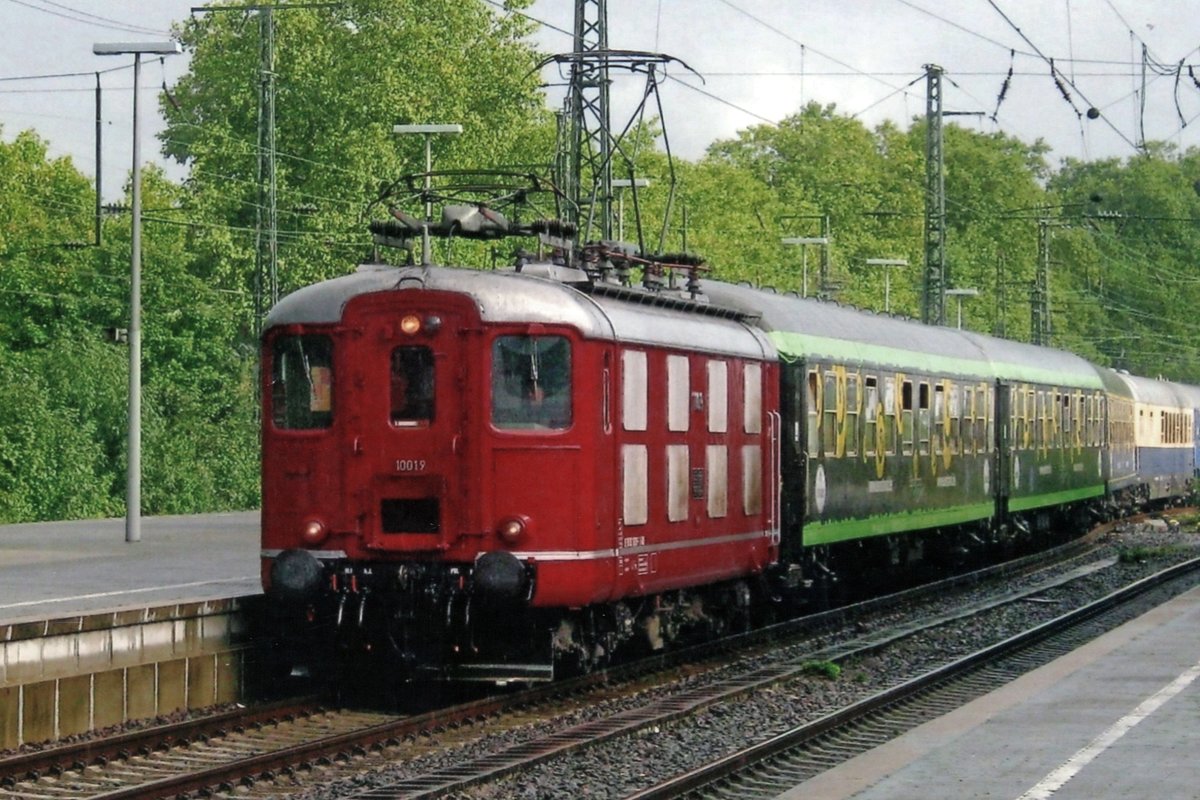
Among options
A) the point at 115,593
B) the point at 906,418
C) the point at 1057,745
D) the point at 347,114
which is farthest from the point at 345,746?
Answer: the point at 347,114

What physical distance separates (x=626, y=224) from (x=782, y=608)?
46186mm

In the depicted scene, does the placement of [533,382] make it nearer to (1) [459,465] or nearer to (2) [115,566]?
(1) [459,465]

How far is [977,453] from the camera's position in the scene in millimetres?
30578

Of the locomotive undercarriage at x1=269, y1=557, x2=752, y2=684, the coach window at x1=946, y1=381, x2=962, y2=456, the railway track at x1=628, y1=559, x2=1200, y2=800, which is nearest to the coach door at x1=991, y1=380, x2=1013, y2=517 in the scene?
the coach window at x1=946, y1=381, x2=962, y2=456

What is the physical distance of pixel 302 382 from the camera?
16266 millimetres

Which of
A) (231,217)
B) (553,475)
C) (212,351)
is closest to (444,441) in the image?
(553,475)

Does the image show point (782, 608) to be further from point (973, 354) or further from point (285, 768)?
point (285, 768)

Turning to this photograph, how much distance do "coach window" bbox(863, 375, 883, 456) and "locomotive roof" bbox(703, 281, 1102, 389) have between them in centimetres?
30

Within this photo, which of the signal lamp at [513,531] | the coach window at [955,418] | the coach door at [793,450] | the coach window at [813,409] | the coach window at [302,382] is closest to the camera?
the signal lamp at [513,531]

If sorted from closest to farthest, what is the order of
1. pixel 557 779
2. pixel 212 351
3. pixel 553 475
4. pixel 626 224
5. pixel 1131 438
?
pixel 557 779 < pixel 553 475 < pixel 1131 438 < pixel 212 351 < pixel 626 224

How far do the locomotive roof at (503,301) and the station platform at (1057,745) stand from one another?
3801 millimetres

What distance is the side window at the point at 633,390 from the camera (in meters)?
16.3

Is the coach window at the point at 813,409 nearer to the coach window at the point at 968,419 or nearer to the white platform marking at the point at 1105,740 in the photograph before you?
the white platform marking at the point at 1105,740

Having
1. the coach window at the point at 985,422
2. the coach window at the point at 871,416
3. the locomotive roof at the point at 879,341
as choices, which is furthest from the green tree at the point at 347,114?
the coach window at the point at 871,416
